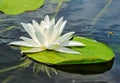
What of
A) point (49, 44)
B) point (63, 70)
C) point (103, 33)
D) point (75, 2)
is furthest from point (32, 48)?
point (75, 2)

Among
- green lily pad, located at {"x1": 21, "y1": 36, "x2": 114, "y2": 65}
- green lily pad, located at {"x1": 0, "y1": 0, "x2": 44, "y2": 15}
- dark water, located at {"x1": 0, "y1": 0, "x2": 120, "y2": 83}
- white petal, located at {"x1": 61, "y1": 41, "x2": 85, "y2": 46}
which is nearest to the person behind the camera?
dark water, located at {"x1": 0, "y1": 0, "x2": 120, "y2": 83}

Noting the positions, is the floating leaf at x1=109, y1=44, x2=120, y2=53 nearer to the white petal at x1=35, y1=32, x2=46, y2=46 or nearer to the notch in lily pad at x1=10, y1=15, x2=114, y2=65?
the notch in lily pad at x1=10, y1=15, x2=114, y2=65

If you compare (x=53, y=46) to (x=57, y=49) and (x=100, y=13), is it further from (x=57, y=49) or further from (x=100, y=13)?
(x=100, y=13)

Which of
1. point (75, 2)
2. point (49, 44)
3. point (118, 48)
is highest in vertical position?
point (75, 2)

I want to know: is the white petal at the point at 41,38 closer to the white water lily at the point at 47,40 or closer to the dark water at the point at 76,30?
the white water lily at the point at 47,40

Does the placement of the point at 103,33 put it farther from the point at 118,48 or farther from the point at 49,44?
the point at 49,44

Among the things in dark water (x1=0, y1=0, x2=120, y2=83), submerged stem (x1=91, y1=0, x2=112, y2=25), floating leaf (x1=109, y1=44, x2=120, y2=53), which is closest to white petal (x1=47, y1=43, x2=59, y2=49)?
dark water (x1=0, y1=0, x2=120, y2=83)
